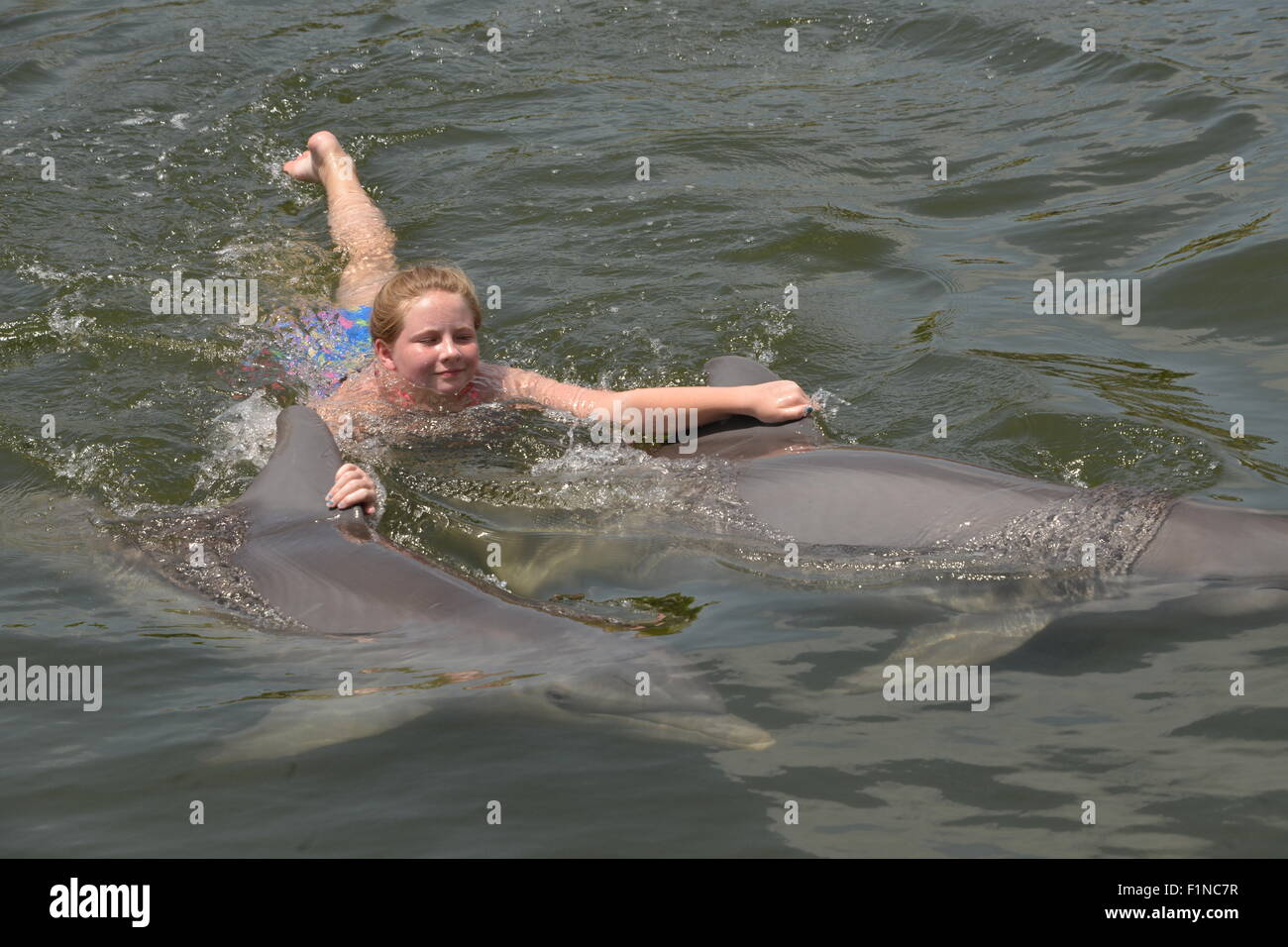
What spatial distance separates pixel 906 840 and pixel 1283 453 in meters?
3.82

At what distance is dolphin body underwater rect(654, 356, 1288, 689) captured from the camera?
5.43m

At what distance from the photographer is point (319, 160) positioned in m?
11.4

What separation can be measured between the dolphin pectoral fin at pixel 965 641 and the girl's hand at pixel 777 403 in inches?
63.2

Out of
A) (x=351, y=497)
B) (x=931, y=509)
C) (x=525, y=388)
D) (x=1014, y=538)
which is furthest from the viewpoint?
(x=525, y=388)

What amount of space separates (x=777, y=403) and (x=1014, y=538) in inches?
58.1

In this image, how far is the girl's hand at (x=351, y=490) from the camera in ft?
20.2

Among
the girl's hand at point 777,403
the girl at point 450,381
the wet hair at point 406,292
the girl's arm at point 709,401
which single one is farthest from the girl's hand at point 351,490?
the girl's hand at point 777,403

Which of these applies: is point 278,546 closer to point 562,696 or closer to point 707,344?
point 562,696

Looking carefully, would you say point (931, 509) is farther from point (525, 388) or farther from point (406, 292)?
point (406, 292)

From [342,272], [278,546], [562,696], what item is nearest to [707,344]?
[342,272]

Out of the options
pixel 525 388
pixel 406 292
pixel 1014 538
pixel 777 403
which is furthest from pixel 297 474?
pixel 1014 538

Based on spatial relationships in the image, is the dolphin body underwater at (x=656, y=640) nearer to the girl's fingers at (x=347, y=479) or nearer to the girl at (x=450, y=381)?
the girl's fingers at (x=347, y=479)

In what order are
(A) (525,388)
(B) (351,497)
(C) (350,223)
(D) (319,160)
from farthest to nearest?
(D) (319,160), (C) (350,223), (A) (525,388), (B) (351,497)

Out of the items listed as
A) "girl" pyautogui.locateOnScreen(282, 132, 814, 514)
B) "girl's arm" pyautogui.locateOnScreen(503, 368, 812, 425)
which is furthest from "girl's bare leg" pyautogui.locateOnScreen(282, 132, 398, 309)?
"girl's arm" pyautogui.locateOnScreen(503, 368, 812, 425)
